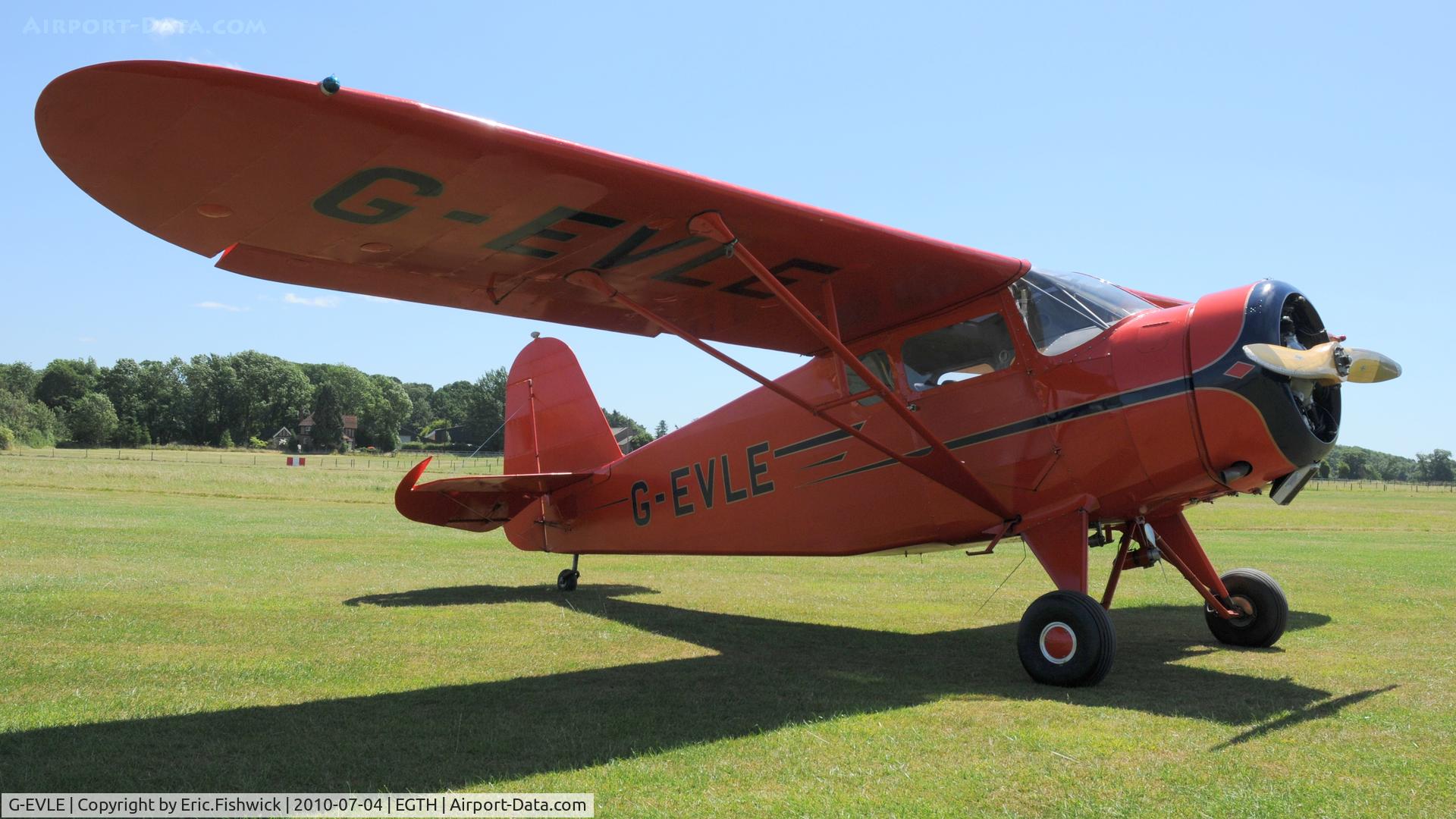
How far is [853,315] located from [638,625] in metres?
3.23

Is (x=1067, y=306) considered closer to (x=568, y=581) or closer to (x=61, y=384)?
(x=568, y=581)

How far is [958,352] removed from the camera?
22.7 feet

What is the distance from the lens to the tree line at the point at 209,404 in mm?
99938

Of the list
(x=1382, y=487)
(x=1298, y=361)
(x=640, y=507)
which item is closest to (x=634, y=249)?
(x=640, y=507)

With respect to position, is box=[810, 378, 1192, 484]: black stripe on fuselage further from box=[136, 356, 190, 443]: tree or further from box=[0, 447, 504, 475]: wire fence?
box=[136, 356, 190, 443]: tree

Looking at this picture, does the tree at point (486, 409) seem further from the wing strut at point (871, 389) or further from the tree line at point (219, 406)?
the wing strut at point (871, 389)

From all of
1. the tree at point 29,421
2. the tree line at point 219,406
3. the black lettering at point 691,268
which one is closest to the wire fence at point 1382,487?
A: the tree line at point 219,406

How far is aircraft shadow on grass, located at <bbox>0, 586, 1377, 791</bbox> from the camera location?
12.6ft

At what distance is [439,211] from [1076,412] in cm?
411

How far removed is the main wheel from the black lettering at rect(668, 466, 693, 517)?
144 inches

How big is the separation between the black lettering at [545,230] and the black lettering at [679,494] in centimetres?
331

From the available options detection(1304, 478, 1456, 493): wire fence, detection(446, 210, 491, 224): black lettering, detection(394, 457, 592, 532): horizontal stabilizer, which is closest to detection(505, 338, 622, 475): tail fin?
detection(394, 457, 592, 532): horizontal stabilizer

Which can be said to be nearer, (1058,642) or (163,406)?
(1058,642)

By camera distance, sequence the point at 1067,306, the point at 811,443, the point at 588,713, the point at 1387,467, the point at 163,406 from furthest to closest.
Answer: the point at 1387,467
the point at 163,406
the point at 811,443
the point at 1067,306
the point at 588,713
